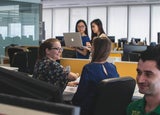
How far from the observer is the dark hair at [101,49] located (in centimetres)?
285

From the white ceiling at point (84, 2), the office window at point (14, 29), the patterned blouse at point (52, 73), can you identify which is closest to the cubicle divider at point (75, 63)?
the patterned blouse at point (52, 73)

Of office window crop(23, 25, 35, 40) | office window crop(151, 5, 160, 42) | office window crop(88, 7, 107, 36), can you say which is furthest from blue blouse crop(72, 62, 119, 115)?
office window crop(88, 7, 107, 36)

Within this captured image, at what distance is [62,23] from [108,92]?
12.5 meters

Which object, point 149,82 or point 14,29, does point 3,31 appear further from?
point 149,82

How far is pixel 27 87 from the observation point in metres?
0.74

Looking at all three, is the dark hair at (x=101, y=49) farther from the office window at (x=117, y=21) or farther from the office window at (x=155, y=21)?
the office window at (x=117, y=21)

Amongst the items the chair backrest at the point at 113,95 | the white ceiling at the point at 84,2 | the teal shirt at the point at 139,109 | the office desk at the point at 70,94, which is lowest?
the office desk at the point at 70,94

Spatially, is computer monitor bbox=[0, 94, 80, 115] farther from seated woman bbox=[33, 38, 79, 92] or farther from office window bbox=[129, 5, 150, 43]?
office window bbox=[129, 5, 150, 43]

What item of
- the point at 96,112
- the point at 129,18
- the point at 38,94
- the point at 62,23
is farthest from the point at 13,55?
the point at 62,23

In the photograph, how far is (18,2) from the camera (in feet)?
27.6

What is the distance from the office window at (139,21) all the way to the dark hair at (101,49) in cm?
986

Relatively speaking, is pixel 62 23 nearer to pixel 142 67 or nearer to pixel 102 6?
pixel 102 6

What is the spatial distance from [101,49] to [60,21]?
12.0 meters

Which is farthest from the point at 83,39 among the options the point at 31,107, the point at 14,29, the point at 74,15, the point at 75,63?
the point at 74,15
